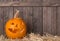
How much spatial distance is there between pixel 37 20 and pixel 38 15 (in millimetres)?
50

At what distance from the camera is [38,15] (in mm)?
1759

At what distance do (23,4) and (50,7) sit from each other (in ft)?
0.88

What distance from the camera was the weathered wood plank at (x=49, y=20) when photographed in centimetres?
176

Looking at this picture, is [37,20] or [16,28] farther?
[37,20]

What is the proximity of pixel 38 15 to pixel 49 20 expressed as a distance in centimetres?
12

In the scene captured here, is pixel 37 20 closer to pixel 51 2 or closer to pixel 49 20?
pixel 49 20

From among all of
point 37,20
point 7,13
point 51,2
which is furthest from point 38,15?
point 7,13

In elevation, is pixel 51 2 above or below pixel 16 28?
above

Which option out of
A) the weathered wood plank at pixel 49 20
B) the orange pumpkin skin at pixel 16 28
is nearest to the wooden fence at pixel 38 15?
the weathered wood plank at pixel 49 20

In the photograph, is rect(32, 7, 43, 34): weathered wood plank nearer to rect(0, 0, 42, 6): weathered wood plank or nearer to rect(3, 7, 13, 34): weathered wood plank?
rect(0, 0, 42, 6): weathered wood plank

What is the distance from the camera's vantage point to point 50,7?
176 cm

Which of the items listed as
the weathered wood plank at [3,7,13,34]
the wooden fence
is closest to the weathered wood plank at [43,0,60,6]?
the wooden fence

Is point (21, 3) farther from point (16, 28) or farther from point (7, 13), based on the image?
point (16, 28)

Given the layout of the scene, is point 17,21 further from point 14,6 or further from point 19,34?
point 14,6
